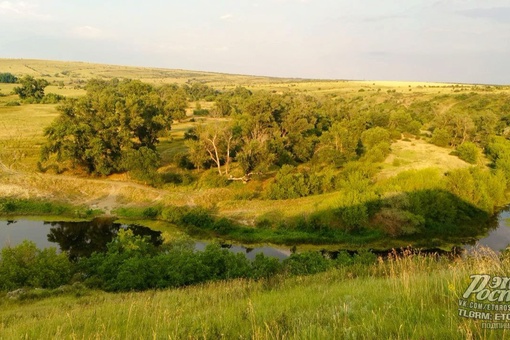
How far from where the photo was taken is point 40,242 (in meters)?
33.0

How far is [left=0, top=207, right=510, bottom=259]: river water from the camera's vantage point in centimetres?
3256

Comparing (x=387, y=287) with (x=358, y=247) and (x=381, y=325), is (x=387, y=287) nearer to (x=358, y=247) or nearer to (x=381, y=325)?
(x=381, y=325)

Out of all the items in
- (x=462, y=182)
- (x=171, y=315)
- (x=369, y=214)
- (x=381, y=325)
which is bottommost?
(x=369, y=214)

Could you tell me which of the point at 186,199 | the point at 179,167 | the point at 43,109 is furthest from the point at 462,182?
the point at 43,109

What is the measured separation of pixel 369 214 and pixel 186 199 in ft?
65.5

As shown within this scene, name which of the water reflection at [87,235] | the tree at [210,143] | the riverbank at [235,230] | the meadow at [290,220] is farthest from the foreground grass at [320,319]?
the tree at [210,143]

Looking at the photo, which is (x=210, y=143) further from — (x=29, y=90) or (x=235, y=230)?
(x=29, y=90)

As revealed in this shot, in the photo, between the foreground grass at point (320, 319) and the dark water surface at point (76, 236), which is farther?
the dark water surface at point (76, 236)

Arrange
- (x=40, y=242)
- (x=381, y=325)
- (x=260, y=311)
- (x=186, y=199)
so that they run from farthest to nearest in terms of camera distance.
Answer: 1. (x=186, y=199)
2. (x=40, y=242)
3. (x=260, y=311)
4. (x=381, y=325)

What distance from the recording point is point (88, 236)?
116ft

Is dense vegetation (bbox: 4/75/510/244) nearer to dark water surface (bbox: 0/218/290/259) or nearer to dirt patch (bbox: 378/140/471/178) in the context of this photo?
dirt patch (bbox: 378/140/471/178)

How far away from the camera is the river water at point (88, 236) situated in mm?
32562

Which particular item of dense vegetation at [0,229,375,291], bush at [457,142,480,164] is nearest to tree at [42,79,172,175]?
dense vegetation at [0,229,375,291]

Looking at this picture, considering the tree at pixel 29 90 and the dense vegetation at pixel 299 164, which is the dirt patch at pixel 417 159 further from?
the tree at pixel 29 90
